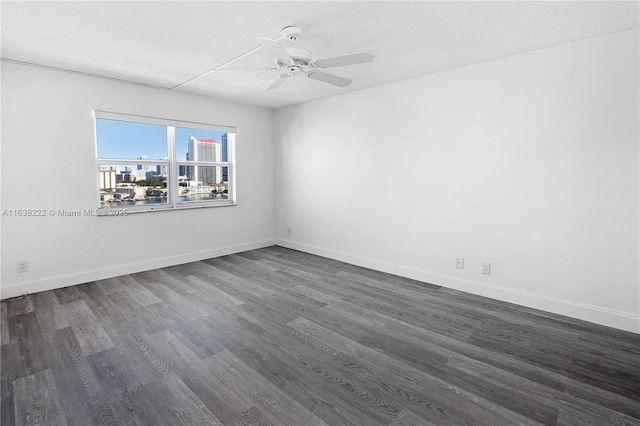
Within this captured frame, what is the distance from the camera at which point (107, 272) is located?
4195 mm

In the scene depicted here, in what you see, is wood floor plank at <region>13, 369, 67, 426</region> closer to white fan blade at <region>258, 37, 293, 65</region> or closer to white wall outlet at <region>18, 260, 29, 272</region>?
white wall outlet at <region>18, 260, 29, 272</region>

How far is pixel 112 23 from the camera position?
257 cm

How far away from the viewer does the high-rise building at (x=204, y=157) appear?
512cm

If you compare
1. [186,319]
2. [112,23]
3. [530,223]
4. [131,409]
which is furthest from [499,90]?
[131,409]

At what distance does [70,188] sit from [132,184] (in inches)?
29.9

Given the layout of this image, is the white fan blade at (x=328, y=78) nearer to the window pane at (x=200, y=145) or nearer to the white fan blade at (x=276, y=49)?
the white fan blade at (x=276, y=49)

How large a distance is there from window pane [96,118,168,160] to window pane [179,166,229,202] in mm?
486

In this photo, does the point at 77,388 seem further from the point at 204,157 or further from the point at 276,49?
the point at 204,157

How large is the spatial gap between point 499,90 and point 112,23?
3.59 m

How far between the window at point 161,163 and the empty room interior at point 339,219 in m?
0.03

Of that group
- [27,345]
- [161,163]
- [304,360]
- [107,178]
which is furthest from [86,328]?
[161,163]

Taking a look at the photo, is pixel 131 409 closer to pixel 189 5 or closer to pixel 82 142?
pixel 189 5

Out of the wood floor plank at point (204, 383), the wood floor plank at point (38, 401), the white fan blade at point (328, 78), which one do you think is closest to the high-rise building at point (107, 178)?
the wood floor plank at point (204, 383)

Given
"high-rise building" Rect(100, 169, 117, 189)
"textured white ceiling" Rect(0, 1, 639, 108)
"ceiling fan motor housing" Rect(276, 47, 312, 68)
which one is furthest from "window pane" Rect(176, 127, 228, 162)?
"ceiling fan motor housing" Rect(276, 47, 312, 68)
